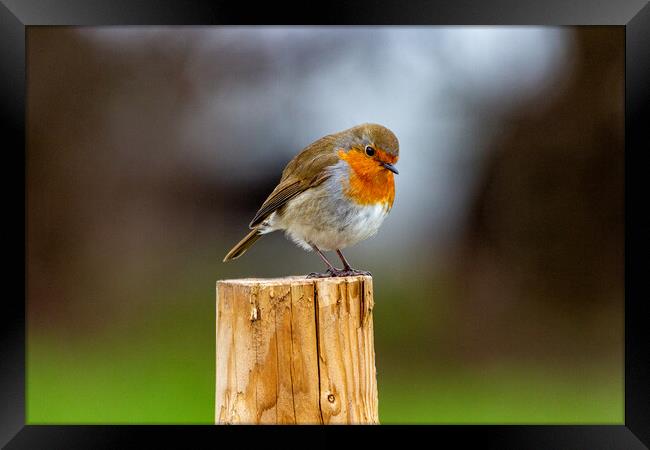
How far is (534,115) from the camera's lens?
17.5ft

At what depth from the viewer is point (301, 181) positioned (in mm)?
3662

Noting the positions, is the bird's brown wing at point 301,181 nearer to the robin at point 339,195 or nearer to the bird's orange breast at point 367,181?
the robin at point 339,195

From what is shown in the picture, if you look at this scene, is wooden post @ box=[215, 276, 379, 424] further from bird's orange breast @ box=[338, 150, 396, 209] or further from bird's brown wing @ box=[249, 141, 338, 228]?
bird's brown wing @ box=[249, 141, 338, 228]

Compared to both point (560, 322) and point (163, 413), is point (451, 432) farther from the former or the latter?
point (560, 322)

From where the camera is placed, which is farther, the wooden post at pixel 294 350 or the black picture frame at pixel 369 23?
the black picture frame at pixel 369 23

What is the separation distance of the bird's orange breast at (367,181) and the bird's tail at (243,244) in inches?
23.5

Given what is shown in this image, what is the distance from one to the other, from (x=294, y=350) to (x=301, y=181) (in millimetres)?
1186

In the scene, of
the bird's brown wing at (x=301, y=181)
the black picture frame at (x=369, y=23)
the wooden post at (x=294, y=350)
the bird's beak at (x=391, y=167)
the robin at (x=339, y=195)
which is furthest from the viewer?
the bird's brown wing at (x=301, y=181)

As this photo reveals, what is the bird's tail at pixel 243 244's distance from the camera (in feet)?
12.2

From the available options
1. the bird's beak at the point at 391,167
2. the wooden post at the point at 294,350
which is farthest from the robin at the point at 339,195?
the wooden post at the point at 294,350

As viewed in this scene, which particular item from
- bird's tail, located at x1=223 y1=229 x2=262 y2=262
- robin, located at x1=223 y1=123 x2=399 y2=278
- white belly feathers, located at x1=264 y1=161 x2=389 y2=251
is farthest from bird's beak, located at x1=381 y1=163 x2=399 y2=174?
bird's tail, located at x1=223 y1=229 x2=262 y2=262

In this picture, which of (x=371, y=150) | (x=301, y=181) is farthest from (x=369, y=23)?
(x=301, y=181)

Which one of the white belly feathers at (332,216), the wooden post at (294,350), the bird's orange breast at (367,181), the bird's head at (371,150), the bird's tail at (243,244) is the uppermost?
the bird's head at (371,150)

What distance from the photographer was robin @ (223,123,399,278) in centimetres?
348
